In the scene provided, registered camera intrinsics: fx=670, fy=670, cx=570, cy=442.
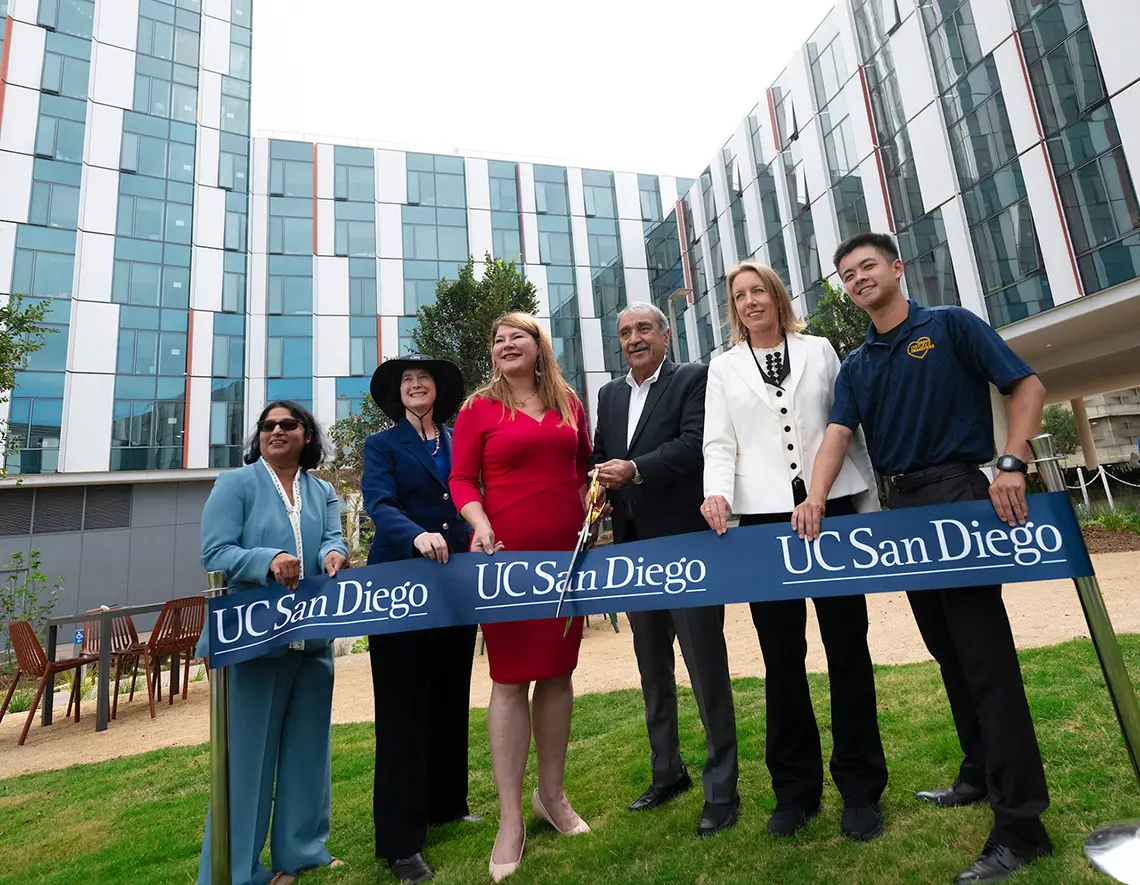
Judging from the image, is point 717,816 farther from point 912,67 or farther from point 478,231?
point 478,231

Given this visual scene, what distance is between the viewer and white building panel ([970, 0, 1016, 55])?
50.9 ft

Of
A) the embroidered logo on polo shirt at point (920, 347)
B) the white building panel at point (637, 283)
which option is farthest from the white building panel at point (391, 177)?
the embroidered logo on polo shirt at point (920, 347)

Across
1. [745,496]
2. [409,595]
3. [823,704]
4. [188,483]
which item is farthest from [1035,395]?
[188,483]

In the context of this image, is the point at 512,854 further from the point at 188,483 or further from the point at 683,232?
the point at 683,232

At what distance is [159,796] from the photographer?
4719mm

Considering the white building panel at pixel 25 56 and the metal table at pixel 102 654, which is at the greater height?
the white building panel at pixel 25 56

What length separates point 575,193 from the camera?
33156mm

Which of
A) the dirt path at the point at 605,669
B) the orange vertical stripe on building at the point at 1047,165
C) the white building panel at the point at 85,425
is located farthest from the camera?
the white building panel at the point at 85,425

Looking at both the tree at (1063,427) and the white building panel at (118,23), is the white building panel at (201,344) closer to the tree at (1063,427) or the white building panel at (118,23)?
the white building panel at (118,23)

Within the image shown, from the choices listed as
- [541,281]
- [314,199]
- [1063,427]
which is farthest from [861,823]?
[1063,427]

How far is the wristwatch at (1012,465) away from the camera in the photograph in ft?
7.19

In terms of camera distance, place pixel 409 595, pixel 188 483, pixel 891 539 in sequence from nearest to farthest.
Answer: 1. pixel 891 539
2. pixel 409 595
3. pixel 188 483

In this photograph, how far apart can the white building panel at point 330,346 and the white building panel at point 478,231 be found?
7.05m

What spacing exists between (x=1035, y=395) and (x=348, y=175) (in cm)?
3225
